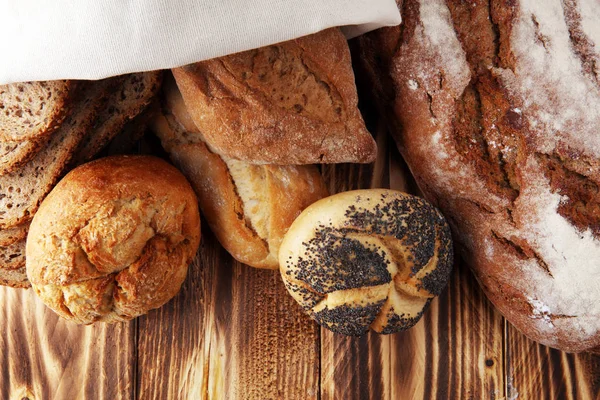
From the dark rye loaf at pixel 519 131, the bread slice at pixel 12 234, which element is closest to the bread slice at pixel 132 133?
the bread slice at pixel 12 234

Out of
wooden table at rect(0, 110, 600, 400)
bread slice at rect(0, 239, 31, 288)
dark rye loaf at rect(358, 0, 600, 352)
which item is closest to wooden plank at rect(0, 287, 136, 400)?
wooden table at rect(0, 110, 600, 400)

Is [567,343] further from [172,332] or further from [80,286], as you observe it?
[80,286]

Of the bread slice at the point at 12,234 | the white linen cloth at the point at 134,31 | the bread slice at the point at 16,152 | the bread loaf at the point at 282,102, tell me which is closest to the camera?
the white linen cloth at the point at 134,31

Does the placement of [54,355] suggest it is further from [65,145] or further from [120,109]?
[120,109]

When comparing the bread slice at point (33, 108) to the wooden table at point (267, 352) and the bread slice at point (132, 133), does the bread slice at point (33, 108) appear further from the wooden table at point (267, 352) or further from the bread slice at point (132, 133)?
the wooden table at point (267, 352)

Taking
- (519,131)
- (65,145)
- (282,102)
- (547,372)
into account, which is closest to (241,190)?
(282,102)

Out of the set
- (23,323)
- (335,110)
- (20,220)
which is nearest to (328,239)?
(335,110)
